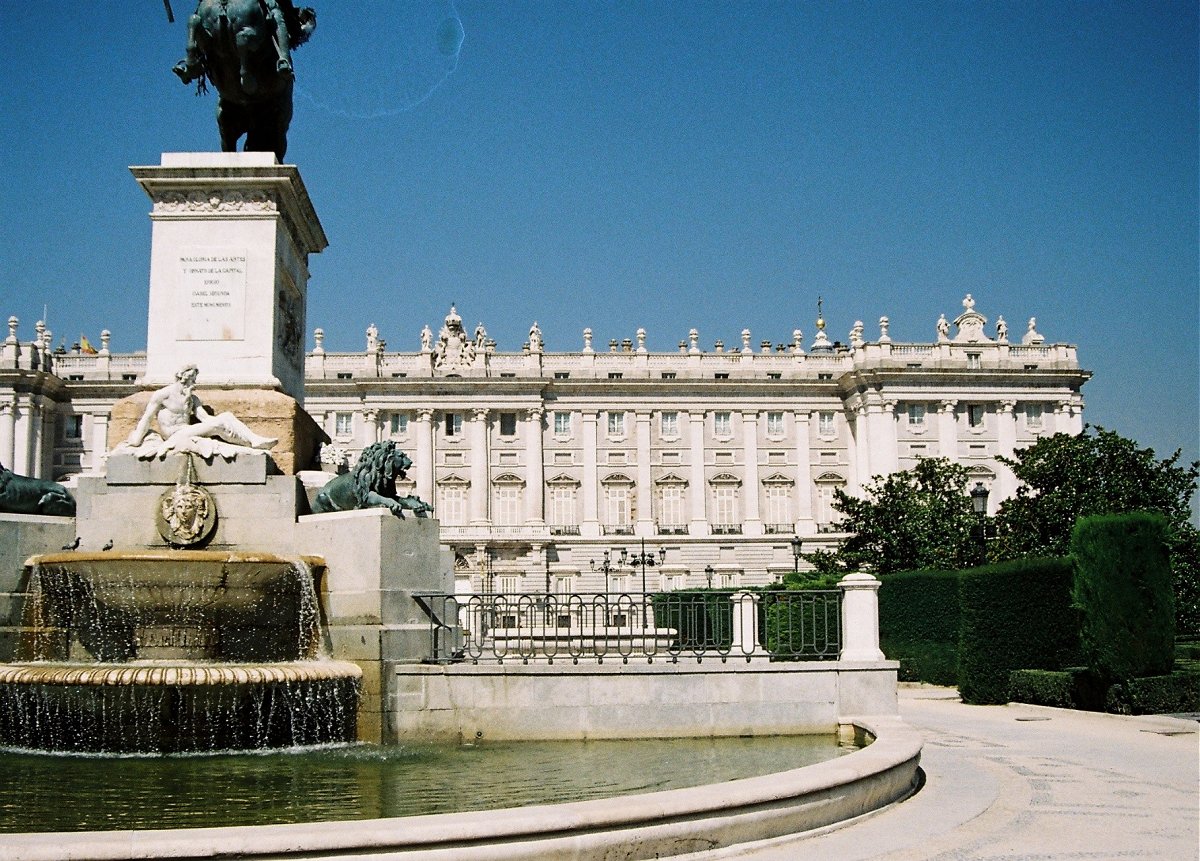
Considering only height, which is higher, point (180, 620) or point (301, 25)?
point (301, 25)

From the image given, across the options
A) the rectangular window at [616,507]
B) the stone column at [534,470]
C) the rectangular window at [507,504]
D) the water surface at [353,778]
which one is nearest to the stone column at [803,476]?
the rectangular window at [616,507]

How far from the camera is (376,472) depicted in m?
11.7

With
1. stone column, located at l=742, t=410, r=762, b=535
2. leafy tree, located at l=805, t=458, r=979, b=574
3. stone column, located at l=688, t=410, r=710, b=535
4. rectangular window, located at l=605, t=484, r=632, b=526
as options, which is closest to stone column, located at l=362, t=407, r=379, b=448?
rectangular window, located at l=605, t=484, r=632, b=526

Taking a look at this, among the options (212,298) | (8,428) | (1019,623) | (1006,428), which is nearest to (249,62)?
(212,298)

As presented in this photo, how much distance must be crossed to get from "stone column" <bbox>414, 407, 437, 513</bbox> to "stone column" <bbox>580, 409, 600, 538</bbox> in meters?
10.4

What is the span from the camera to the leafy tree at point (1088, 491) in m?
40.6

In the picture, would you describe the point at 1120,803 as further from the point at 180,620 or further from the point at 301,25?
the point at 301,25

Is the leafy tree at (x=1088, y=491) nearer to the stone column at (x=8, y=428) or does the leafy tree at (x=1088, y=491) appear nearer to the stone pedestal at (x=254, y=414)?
the stone pedestal at (x=254, y=414)

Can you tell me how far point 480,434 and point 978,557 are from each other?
54493 mm

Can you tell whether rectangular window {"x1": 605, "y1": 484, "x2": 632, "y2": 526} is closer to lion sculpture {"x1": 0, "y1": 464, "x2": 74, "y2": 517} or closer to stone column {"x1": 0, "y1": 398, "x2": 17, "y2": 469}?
stone column {"x1": 0, "y1": 398, "x2": 17, "y2": 469}

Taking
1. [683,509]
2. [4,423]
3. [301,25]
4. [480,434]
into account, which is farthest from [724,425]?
[301,25]

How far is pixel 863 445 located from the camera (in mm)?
87500

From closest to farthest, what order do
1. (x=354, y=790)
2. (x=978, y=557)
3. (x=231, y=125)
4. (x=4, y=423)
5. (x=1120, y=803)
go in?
(x=354, y=790) < (x=1120, y=803) < (x=231, y=125) < (x=978, y=557) < (x=4, y=423)

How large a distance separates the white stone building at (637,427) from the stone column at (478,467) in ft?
0.45
